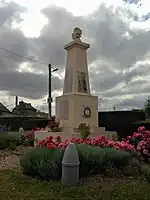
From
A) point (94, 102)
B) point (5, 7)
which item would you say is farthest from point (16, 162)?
point (5, 7)

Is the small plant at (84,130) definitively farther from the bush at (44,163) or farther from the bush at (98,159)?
the bush at (44,163)

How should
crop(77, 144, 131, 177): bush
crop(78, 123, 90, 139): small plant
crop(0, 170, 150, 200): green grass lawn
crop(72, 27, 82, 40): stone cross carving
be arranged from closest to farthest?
crop(0, 170, 150, 200): green grass lawn → crop(77, 144, 131, 177): bush → crop(78, 123, 90, 139): small plant → crop(72, 27, 82, 40): stone cross carving

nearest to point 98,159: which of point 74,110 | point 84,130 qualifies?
point 84,130

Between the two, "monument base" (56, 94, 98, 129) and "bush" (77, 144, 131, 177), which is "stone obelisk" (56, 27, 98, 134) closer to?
"monument base" (56, 94, 98, 129)

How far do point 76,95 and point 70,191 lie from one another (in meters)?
5.86

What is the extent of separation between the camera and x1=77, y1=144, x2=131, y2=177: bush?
14.8ft

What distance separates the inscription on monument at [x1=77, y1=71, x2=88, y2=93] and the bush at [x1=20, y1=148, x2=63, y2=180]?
5126mm

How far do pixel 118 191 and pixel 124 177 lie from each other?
0.81 meters

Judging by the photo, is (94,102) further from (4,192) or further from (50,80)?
(50,80)

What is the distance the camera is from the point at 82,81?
9.75 metres

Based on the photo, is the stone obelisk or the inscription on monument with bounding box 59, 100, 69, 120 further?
the inscription on monument with bounding box 59, 100, 69, 120

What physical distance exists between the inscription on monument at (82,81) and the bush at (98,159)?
4.97m

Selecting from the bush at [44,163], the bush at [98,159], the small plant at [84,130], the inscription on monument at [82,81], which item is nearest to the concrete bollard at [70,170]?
the bush at [44,163]

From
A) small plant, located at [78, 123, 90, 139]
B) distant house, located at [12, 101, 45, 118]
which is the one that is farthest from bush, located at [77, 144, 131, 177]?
distant house, located at [12, 101, 45, 118]
